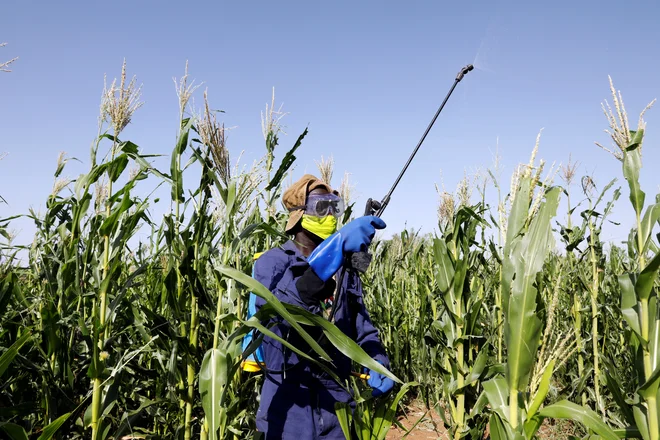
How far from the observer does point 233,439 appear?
2697 millimetres

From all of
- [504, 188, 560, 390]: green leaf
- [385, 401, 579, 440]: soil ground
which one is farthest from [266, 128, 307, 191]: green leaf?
[385, 401, 579, 440]: soil ground

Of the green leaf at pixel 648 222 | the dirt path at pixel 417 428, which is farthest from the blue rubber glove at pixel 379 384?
the dirt path at pixel 417 428

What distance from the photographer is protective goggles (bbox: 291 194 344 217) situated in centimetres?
247

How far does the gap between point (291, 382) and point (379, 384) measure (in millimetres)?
570

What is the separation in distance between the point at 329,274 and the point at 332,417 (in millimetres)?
729

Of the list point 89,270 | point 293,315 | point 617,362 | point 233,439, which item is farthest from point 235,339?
point 617,362

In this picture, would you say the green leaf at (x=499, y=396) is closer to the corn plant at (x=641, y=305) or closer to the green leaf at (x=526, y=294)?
the green leaf at (x=526, y=294)

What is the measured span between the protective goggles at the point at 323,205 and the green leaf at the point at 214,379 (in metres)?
0.95

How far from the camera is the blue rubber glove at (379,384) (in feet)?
8.10

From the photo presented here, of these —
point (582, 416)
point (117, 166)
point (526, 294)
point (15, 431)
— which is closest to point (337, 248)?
point (526, 294)

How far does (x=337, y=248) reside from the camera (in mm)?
2107

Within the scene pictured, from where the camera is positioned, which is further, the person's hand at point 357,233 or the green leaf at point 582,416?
the person's hand at point 357,233

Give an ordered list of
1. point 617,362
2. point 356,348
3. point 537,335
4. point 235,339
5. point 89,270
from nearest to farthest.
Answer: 1. point 537,335
2. point 356,348
3. point 235,339
4. point 89,270
5. point 617,362

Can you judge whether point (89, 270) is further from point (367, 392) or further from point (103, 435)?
point (367, 392)
